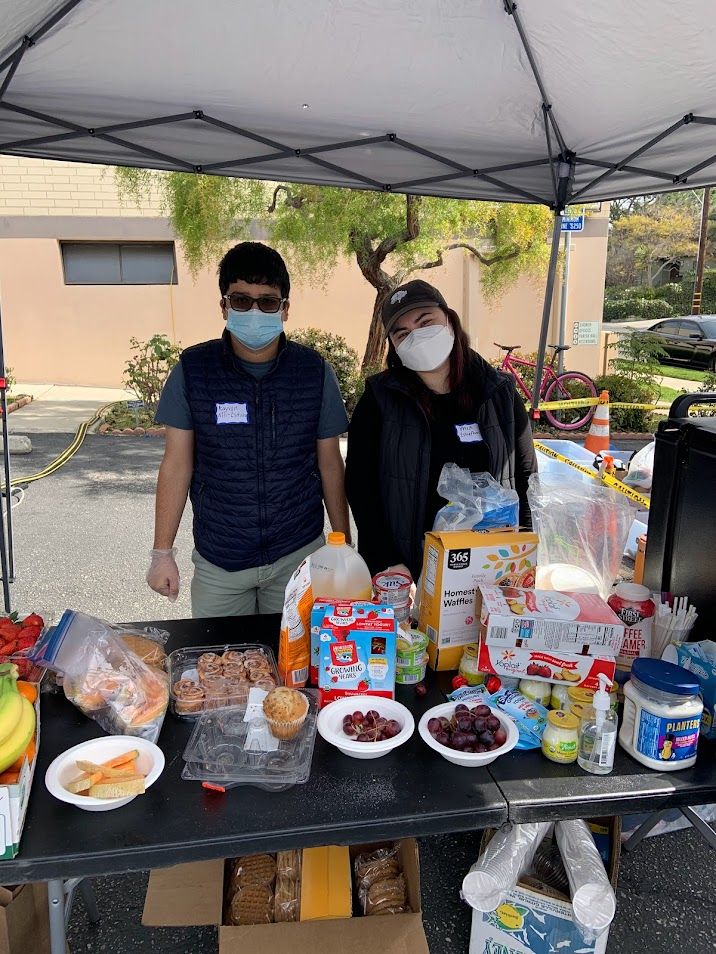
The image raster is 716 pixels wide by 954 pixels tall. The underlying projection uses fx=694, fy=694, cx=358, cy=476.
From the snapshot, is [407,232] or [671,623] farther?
[407,232]

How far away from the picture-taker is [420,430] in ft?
7.66

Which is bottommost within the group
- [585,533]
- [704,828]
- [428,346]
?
[704,828]

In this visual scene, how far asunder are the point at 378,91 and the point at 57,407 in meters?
10.4

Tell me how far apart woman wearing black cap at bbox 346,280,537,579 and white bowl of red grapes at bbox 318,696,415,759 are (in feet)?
2.57

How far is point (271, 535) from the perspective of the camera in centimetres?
243

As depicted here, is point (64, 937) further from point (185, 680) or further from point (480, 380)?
point (480, 380)

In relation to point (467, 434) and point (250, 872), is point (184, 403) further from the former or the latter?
point (250, 872)

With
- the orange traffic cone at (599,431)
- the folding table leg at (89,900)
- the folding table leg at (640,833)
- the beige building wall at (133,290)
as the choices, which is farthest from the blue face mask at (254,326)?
the beige building wall at (133,290)

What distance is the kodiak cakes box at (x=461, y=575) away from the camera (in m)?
1.77

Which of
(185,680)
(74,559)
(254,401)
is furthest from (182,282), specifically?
(185,680)

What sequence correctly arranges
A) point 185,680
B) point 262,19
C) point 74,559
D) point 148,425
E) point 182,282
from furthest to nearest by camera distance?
point 182,282, point 148,425, point 74,559, point 262,19, point 185,680

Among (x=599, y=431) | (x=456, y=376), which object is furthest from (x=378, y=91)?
(x=599, y=431)

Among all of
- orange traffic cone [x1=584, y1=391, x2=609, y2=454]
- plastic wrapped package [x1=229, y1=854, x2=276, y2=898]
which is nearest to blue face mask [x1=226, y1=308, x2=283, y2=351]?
plastic wrapped package [x1=229, y1=854, x2=276, y2=898]

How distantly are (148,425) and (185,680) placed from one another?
9.09m
